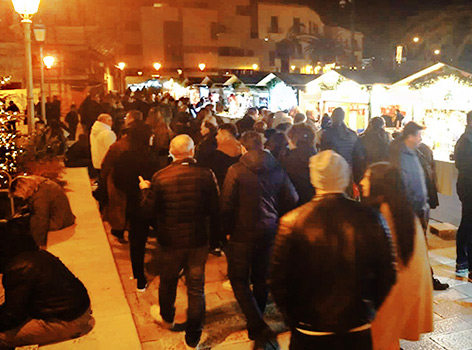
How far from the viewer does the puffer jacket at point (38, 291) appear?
384 centimetres

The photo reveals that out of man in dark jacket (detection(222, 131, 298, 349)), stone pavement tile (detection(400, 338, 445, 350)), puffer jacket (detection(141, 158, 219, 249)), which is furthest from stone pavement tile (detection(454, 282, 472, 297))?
puffer jacket (detection(141, 158, 219, 249))

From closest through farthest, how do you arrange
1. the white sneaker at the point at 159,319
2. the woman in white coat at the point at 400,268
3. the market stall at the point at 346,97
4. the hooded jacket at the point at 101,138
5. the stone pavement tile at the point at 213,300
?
the woman in white coat at the point at 400,268 → the white sneaker at the point at 159,319 → the stone pavement tile at the point at 213,300 → the hooded jacket at the point at 101,138 → the market stall at the point at 346,97

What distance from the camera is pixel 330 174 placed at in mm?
2609

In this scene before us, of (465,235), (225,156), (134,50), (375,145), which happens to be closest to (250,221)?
(225,156)

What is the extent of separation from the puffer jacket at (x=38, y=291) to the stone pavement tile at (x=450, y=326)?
125 inches

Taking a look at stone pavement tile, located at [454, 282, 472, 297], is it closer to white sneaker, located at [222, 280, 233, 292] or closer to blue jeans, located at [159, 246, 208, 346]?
white sneaker, located at [222, 280, 233, 292]

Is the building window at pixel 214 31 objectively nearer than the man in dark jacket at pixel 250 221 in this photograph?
No

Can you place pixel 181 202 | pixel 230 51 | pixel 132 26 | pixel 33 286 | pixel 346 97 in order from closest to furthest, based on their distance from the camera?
pixel 33 286
pixel 181 202
pixel 346 97
pixel 132 26
pixel 230 51

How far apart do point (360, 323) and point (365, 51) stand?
7399cm

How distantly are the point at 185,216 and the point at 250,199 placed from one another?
574 millimetres

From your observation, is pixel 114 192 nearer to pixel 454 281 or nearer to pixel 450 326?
pixel 450 326

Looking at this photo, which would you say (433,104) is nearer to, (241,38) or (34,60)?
(34,60)

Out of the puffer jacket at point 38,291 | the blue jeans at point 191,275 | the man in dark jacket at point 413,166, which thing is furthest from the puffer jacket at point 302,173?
the puffer jacket at point 38,291

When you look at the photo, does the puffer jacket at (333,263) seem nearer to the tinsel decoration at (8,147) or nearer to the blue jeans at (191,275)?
the blue jeans at (191,275)
